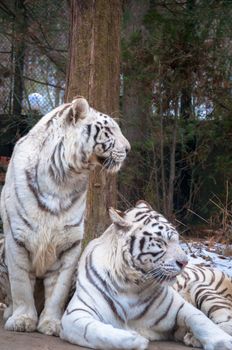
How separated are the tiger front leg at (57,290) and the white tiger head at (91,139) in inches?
20.4

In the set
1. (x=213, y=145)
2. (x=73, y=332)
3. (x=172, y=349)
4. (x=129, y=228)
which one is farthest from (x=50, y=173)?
(x=213, y=145)

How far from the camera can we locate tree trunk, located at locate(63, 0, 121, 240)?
5.99m

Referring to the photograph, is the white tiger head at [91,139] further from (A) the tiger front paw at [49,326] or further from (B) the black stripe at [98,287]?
(A) the tiger front paw at [49,326]

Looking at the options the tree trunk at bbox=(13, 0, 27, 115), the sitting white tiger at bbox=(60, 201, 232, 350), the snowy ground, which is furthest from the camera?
the tree trunk at bbox=(13, 0, 27, 115)

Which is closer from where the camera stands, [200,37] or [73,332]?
[73,332]

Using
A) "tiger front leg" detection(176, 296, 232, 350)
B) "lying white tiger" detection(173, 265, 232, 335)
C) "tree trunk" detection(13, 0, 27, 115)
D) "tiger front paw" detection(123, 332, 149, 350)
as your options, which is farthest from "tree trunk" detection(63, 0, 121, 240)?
"tree trunk" detection(13, 0, 27, 115)

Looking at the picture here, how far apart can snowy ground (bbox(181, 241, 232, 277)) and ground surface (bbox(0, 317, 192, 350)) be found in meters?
2.09

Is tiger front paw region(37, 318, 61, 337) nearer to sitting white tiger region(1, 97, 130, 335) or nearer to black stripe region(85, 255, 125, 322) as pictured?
sitting white tiger region(1, 97, 130, 335)

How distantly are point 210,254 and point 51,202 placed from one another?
114 inches

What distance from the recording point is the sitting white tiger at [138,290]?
415cm

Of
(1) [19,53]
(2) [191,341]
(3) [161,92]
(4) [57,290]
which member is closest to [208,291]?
(2) [191,341]

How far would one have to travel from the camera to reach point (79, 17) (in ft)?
19.9

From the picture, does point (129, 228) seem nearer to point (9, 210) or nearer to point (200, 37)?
point (9, 210)

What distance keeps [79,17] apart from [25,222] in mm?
2324
